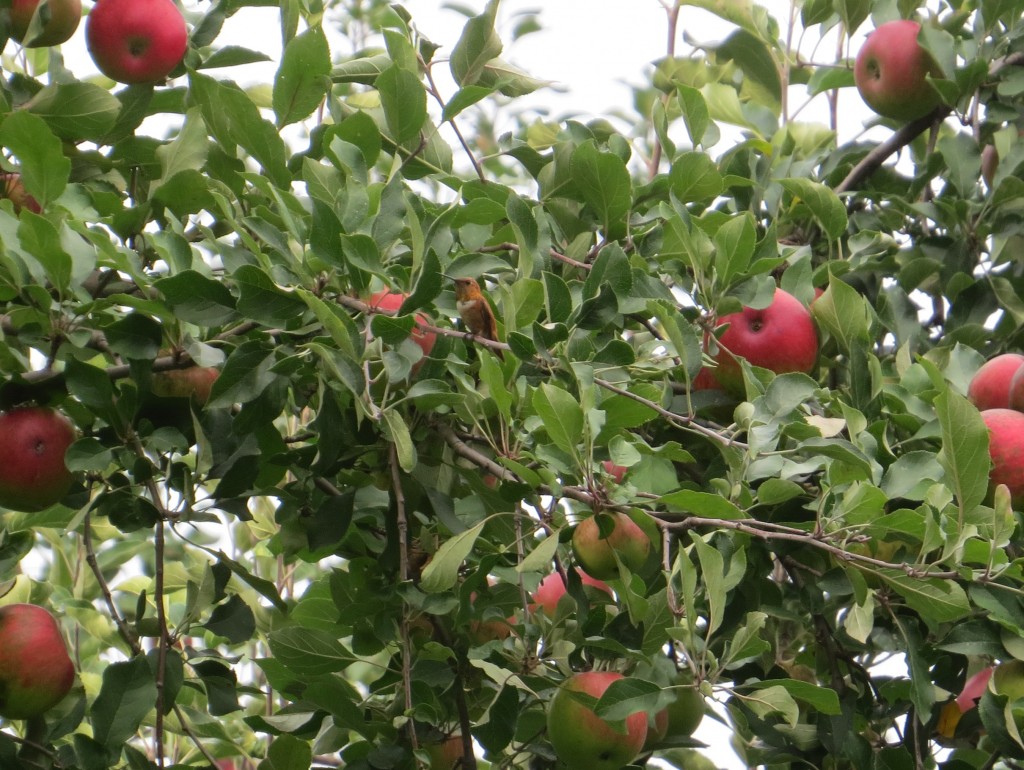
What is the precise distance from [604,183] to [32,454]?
73 cm

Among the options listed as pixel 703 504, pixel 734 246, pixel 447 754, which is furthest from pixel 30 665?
pixel 734 246

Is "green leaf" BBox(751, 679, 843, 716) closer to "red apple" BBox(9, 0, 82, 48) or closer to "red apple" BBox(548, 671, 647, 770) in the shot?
"red apple" BBox(548, 671, 647, 770)

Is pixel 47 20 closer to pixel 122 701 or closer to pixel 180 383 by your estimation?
pixel 180 383

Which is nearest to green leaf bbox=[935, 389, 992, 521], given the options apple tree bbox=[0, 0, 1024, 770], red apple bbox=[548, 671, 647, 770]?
apple tree bbox=[0, 0, 1024, 770]

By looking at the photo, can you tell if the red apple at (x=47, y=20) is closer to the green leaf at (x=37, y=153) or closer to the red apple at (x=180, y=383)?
the green leaf at (x=37, y=153)

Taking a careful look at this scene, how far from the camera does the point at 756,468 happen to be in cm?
125

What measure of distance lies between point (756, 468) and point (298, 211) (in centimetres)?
55

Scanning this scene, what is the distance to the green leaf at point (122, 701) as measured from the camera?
4.39 ft

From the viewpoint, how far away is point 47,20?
1.45 metres

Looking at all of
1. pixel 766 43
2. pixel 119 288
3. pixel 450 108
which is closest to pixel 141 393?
pixel 119 288

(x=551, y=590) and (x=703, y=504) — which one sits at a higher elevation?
(x=703, y=504)

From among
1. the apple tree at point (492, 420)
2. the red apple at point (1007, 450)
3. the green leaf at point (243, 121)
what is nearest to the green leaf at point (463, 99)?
the apple tree at point (492, 420)

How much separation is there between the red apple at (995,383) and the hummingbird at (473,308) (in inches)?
27.0

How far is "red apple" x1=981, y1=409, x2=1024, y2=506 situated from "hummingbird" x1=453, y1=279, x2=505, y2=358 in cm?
64
